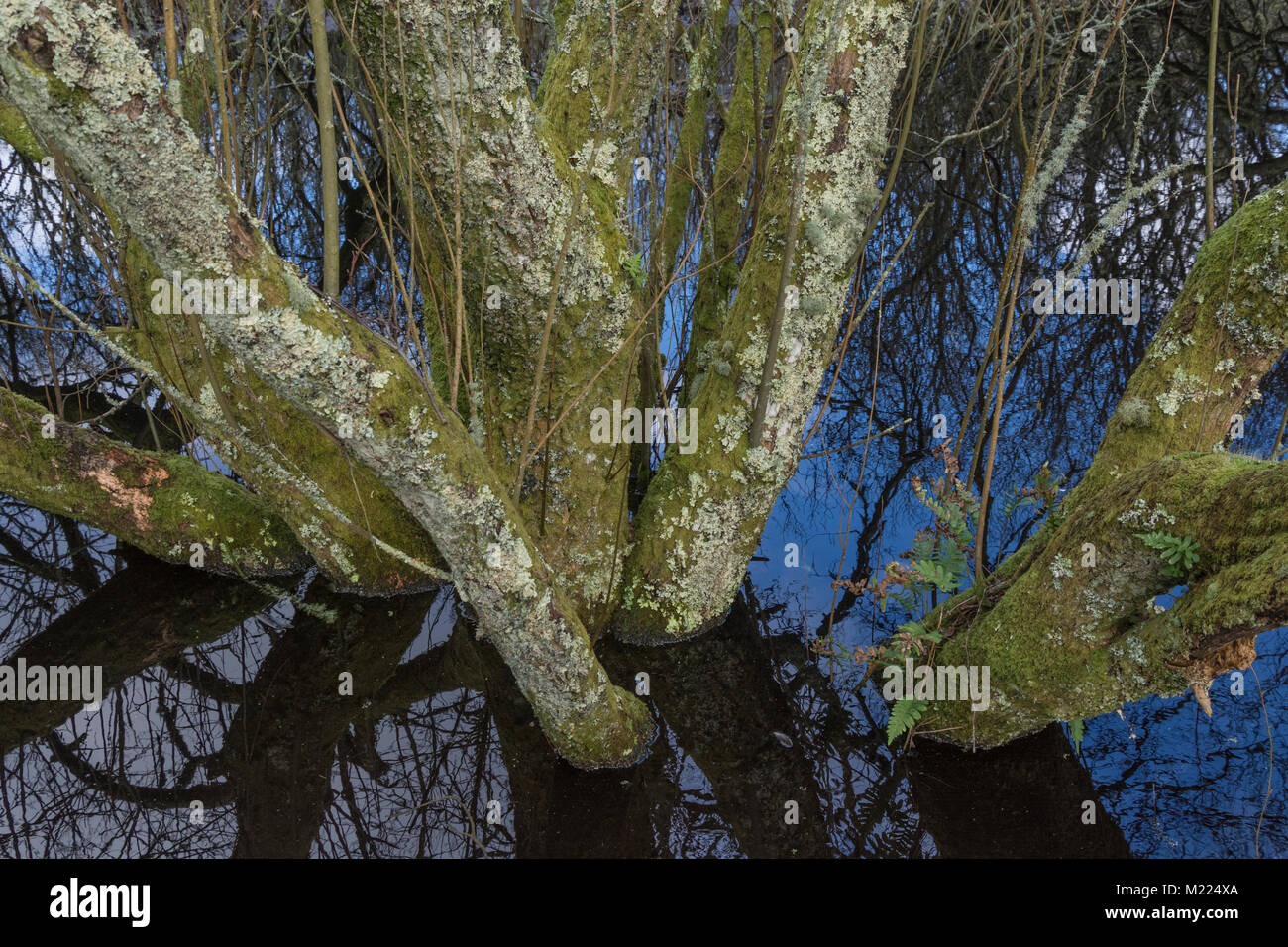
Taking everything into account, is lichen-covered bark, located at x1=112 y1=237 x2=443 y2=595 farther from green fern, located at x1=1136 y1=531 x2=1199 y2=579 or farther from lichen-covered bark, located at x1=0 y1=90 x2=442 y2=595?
green fern, located at x1=1136 y1=531 x2=1199 y2=579

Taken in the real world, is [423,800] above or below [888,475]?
below

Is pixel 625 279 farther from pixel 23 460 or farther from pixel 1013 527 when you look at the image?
pixel 23 460

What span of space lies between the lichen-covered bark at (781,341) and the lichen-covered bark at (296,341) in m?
0.88

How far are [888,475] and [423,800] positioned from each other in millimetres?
2965

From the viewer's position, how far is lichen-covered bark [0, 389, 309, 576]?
3871 millimetres

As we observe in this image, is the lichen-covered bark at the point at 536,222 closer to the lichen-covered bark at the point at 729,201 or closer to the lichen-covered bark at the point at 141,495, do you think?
the lichen-covered bark at the point at 729,201

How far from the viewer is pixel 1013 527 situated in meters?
4.36

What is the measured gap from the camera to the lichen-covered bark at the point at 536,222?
2.80 meters

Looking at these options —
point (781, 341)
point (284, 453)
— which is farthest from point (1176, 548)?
point (284, 453)

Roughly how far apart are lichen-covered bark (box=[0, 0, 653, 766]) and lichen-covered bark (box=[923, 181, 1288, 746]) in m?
1.33

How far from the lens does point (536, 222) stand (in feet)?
10.2

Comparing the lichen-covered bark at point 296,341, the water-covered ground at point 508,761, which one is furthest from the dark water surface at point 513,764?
the lichen-covered bark at point 296,341

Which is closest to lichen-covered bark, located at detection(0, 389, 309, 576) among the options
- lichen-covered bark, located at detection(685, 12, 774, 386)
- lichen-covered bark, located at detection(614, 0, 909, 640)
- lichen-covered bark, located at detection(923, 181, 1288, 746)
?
lichen-covered bark, located at detection(614, 0, 909, 640)
